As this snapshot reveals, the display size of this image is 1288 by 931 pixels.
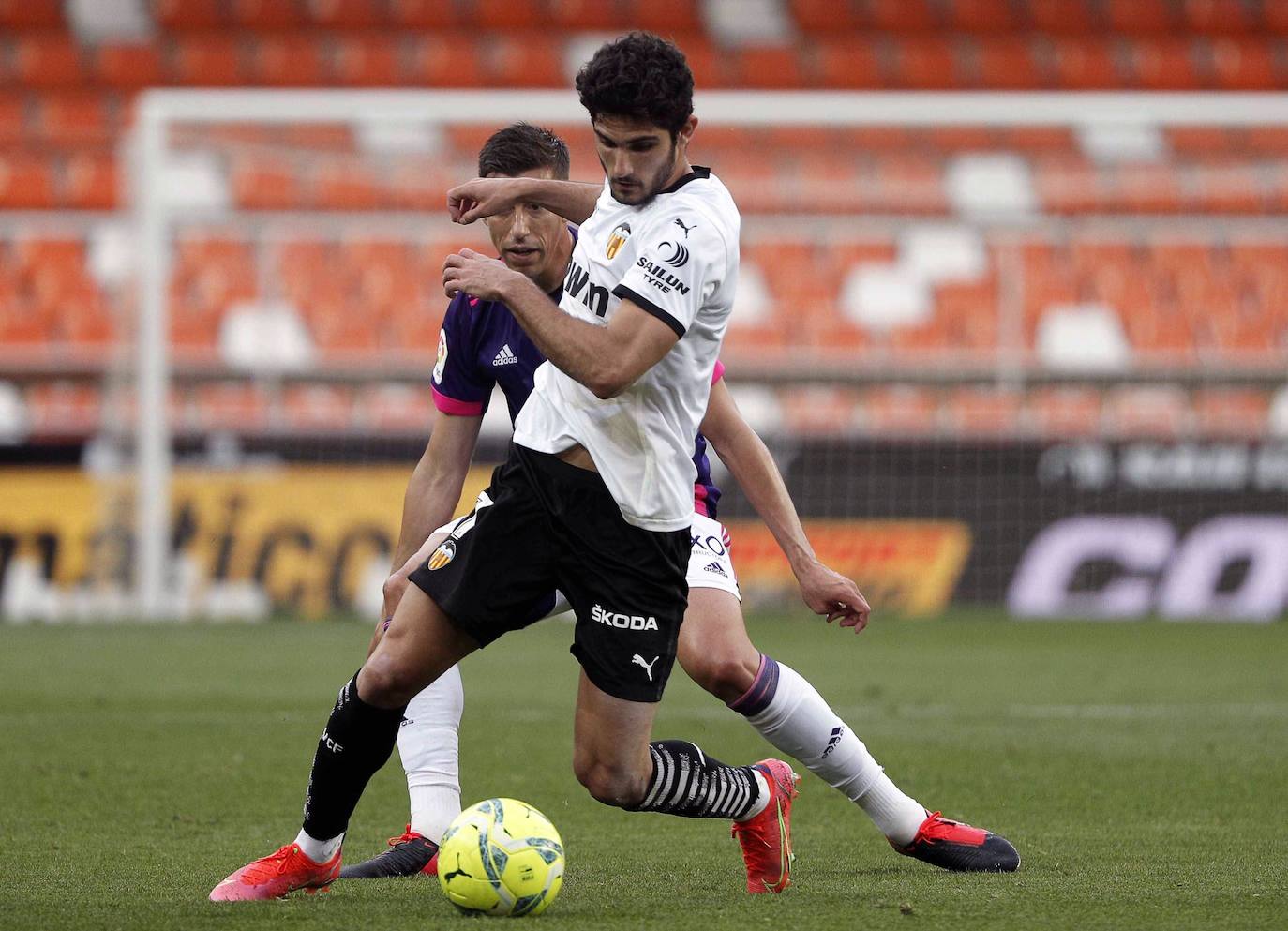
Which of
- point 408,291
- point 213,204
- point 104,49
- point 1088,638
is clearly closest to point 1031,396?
point 1088,638

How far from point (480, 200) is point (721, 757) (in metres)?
3.10

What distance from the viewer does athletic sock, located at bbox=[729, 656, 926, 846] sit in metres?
4.54

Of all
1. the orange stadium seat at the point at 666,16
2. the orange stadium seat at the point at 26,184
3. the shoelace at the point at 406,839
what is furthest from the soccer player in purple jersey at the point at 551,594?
the orange stadium seat at the point at 666,16

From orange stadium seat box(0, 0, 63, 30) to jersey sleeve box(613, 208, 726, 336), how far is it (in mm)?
17363

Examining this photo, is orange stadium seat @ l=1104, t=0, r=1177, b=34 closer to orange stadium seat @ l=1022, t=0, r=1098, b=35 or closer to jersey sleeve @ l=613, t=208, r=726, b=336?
orange stadium seat @ l=1022, t=0, r=1098, b=35

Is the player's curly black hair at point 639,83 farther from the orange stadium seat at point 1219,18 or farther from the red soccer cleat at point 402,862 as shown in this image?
the orange stadium seat at point 1219,18

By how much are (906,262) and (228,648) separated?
8563 mm

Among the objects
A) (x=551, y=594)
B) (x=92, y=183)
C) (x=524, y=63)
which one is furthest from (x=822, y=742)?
(x=524, y=63)

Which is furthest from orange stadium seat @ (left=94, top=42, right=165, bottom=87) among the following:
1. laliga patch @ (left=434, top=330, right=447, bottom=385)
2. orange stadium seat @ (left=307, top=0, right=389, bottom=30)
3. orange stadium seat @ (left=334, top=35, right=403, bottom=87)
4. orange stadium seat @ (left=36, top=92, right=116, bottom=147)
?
laliga patch @ (left=434, top=330, right=447, bottom=385)

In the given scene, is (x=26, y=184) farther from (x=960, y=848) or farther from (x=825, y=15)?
(x=960, y=848)

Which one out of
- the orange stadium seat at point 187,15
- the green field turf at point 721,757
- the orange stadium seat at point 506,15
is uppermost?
the orange stadium seat at point 506,15

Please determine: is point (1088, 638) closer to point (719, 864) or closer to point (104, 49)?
point (719, 864)

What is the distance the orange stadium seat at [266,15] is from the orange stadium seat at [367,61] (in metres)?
0.58

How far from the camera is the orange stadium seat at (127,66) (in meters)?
19.3
